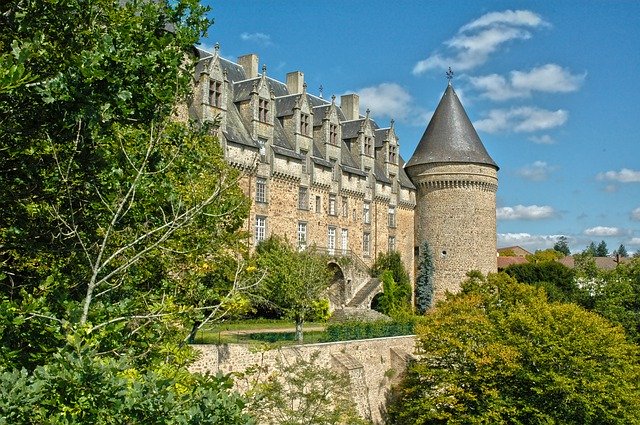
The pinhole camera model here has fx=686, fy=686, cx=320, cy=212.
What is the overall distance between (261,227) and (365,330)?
9444 millimetres

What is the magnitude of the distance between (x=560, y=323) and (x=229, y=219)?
13846 millimetres

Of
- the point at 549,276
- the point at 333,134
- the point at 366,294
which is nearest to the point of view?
the point at 366,294

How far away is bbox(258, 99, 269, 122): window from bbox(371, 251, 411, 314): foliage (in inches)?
499

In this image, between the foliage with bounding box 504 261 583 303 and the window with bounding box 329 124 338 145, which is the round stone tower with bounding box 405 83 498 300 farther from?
the window with bounding box 329 124 338 145

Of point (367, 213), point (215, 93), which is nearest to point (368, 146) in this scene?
point (367, 213)

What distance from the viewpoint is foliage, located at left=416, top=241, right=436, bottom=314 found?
45.6 meters

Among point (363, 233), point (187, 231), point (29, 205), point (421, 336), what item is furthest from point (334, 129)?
point (29, 205)

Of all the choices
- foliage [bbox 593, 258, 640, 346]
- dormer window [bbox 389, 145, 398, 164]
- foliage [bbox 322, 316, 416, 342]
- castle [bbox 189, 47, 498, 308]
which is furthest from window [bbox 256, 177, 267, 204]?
foliage [bbox 593, 258, 640, 346]

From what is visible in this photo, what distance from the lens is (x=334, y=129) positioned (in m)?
41.3

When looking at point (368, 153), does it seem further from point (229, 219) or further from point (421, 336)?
point (229, 219)

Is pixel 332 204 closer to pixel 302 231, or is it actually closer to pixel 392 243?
pixel 302 231

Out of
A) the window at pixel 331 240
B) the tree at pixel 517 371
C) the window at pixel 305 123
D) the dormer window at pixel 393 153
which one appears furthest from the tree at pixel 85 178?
the dormer window at pixel 393 153

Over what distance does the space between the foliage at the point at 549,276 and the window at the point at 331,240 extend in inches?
521

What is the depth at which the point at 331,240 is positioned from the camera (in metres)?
40.8
